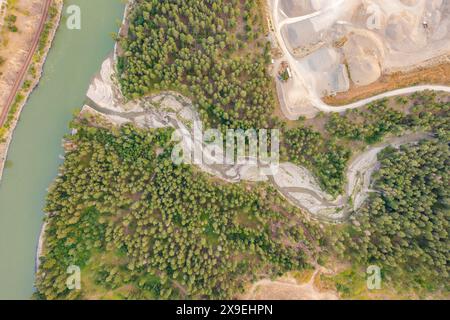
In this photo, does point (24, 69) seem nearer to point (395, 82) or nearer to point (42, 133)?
point (42, 133)

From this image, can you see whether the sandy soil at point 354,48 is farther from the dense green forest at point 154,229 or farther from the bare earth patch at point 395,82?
the dense green forest at point 154,229

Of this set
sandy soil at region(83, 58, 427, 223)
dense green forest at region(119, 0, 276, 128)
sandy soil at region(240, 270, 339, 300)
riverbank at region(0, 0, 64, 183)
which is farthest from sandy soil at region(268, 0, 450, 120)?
riverbank at region(0, 0, 64, 183)

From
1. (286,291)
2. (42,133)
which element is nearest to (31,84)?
(42,133)

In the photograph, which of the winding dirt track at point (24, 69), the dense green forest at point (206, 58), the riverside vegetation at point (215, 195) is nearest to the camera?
the riverside vegetation at point (215, 195)

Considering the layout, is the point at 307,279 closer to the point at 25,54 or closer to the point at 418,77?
the point at 418,77

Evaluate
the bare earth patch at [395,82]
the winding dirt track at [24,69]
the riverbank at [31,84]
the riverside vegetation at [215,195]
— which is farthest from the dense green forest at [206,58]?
the winding dirt track at [24,69]

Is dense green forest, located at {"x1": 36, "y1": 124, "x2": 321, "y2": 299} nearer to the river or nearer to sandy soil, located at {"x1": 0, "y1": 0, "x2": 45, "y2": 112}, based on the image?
the river

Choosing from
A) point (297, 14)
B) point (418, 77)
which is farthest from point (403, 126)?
point (297, 14)
